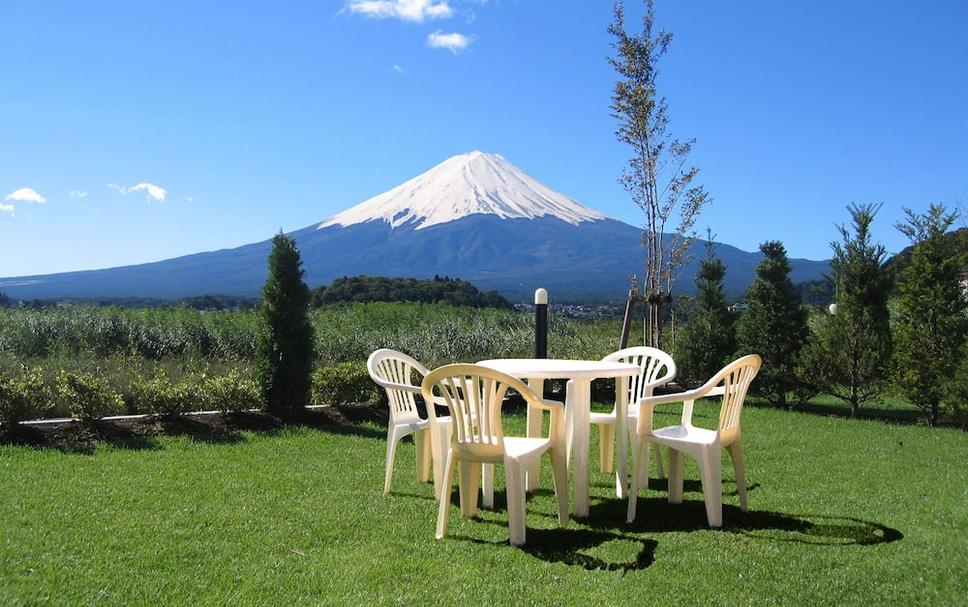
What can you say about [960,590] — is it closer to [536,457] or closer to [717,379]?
[717,379]

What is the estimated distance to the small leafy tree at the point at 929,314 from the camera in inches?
309

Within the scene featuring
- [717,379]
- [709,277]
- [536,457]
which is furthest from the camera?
[709,277]

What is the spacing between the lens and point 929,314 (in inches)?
315

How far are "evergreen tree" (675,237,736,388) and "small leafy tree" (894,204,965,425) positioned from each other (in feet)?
6.58

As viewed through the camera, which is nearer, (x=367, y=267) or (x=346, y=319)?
(x=346, y=319)

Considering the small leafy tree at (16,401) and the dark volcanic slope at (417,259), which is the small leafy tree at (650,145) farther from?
the dark volcanic slope at (417,259)

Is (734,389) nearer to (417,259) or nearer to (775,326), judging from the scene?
(775,326)

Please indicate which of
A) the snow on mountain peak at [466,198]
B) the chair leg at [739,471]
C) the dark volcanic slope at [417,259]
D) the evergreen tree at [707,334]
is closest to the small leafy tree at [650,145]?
the evergreen tree at [707,334]

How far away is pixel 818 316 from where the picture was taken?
910 centimetres

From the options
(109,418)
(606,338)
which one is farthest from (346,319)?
(109,418)

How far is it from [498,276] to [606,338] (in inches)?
3325

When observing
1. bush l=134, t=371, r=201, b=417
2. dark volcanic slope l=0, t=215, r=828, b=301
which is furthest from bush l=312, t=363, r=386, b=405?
dark volcanic slope l=0, t=215, r=828, b=301

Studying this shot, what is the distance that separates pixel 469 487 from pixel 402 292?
18125 millimetres

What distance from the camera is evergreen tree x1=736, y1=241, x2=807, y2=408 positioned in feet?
30.1
